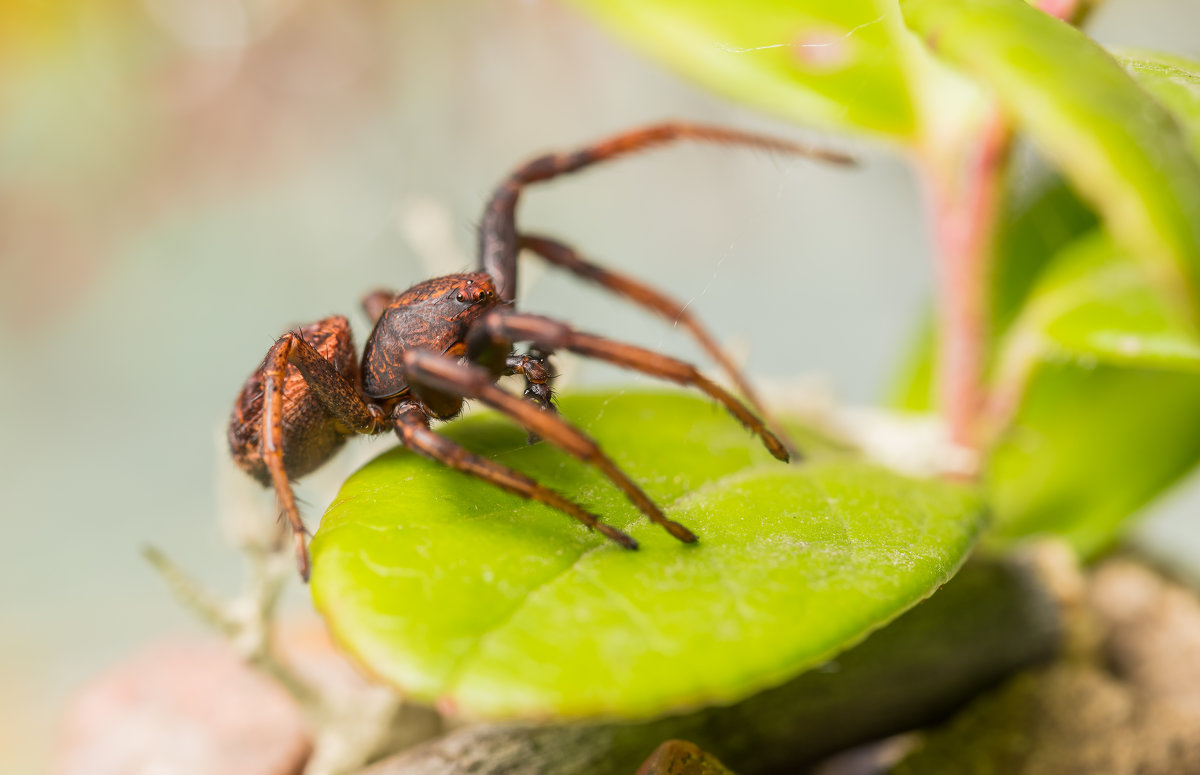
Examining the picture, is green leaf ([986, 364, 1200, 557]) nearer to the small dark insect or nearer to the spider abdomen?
the small dark insect

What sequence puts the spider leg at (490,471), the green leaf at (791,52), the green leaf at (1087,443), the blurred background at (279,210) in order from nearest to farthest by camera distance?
the spider leg at (490,471), the green leaf at (791,52), the green leaf at (1087,443), the blurred background at (279,210)

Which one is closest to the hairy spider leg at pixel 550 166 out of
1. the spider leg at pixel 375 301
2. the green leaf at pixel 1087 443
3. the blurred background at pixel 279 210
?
the spider leg at pixel 375 301

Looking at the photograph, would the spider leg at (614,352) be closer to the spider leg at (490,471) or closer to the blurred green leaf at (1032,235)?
the spider leg at (490,471)

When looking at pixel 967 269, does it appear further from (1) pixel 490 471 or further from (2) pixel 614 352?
(1) pixel 490 471

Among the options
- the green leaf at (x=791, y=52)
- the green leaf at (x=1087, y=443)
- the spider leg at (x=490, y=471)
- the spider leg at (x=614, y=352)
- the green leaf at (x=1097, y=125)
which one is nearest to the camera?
the green leaf at (x=1097, y=125)

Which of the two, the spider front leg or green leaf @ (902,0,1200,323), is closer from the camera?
green leaf @ (902,0,1200,323)

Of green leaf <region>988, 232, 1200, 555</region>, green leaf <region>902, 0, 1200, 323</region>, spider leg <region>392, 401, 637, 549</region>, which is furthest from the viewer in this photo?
green leaf <region>988, 232, 1200, 555</region>

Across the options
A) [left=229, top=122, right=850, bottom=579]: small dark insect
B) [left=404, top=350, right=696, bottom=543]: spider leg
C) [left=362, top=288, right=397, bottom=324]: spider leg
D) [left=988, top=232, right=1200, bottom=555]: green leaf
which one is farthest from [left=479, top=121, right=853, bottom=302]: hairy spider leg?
[left=988, top=232, right=1200, bottom=555]: green leaf
